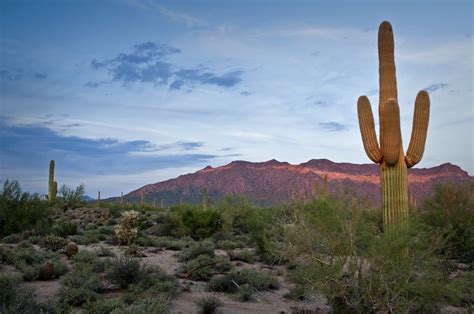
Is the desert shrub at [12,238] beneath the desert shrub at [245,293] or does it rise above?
above

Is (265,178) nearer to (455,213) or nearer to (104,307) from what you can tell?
(455,213)

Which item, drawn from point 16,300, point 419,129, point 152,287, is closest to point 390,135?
point 419,129

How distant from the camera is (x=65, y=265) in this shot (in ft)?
46.5

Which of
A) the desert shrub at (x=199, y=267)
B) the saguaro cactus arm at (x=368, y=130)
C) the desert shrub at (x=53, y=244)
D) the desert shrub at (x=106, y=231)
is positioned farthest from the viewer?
the desert shrub at (x=106, y=231)

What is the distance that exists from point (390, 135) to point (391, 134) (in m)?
0.05

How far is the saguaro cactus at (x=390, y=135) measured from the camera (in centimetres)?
1523

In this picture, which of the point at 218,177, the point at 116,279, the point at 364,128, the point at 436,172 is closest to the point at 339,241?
the point at 116,279

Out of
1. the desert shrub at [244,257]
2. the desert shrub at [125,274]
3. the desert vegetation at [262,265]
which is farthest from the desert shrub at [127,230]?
the desert shrub at [125,274]

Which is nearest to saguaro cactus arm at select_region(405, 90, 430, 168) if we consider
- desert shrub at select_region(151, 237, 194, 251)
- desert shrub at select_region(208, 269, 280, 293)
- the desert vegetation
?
the desert vegetation

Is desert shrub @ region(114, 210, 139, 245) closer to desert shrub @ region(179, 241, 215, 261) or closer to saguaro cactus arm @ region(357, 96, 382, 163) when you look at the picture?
desert shrub @ region(179, 241, 215, 261)

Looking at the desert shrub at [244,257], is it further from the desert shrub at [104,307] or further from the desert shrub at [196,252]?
the desert shrub at [104,307]

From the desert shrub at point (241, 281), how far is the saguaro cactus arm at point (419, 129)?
6.01 meters

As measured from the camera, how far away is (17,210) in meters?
17.1

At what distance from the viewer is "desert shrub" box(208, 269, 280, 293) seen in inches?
528
